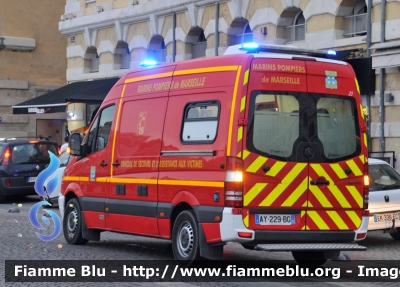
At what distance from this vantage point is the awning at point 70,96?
29.9 metres

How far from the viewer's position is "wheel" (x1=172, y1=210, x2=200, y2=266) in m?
11.4

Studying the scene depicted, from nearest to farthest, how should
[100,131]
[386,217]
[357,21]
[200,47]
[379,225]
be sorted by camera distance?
1. [100,131]
2. [379,225]
3. [386,217]
4. [357,21]
5. [200,47]

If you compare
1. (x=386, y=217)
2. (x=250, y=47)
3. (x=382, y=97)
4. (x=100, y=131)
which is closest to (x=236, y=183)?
(x=250, y=47)

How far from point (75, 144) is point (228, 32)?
13400 mm

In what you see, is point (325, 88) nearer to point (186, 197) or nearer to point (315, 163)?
Answer: point (315, 163)

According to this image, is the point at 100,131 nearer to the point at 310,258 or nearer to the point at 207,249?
the point at 207,249

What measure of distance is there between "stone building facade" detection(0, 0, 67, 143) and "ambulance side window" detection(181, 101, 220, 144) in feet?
96.7

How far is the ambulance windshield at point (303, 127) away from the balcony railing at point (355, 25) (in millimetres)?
11665

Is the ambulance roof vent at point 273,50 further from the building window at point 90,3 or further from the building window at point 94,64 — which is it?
the building window at point 94,64

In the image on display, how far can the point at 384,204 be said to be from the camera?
15.5m

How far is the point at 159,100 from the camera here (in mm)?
12555

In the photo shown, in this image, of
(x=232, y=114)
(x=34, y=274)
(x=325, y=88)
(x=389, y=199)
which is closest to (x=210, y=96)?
(x=232, y=114)

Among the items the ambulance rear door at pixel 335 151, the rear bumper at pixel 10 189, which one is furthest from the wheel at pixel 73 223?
the rear bumper at pixel 10 189

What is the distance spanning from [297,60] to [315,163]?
126cm
